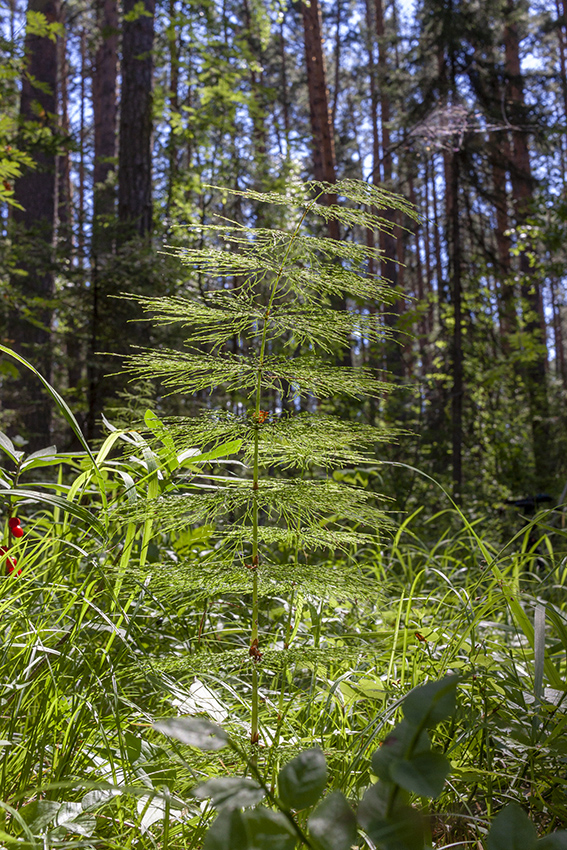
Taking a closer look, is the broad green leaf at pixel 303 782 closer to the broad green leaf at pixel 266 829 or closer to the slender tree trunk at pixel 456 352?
the broad green leaf at pixel 266 829

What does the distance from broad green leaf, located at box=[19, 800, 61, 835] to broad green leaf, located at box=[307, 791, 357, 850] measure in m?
0.58

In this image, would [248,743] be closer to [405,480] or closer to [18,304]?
[405,480]

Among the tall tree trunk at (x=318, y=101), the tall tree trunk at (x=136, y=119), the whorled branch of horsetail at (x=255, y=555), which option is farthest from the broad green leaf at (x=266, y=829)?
the tall tree trunk at (x=318, y=101)

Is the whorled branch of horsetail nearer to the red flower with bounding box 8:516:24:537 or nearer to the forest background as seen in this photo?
the red flower with bounding box 8:516:24:537

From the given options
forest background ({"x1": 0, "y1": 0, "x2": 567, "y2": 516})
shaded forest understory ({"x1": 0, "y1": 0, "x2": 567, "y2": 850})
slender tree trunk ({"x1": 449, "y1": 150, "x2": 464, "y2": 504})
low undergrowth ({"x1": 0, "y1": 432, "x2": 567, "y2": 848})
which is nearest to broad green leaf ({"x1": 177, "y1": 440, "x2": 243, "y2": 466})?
shaded forest understory ({"x1": 0, "y1": 0, "x2": 567, "y2": 850})

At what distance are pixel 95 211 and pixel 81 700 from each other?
589 centimetres

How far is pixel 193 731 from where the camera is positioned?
0.54 metres

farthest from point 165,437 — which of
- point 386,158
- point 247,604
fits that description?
point 386,158

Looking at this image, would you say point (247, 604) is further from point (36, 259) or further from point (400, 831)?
point (36, 259)

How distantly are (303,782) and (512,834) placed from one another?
0.75 feet

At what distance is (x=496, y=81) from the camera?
8.48 meters

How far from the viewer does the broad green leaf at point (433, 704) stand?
1.70ft

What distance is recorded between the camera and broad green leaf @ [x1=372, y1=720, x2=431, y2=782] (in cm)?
52

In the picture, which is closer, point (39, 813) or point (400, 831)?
point (400, 831)
